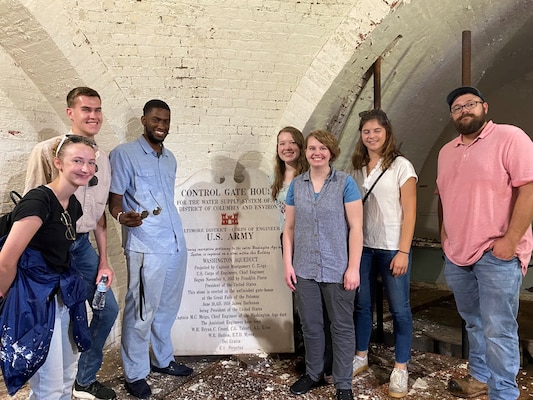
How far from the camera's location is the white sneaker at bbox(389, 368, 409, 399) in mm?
2584

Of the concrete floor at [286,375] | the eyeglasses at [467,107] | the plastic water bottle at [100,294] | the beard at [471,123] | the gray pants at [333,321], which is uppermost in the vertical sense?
the eyeglasses at [467,107]

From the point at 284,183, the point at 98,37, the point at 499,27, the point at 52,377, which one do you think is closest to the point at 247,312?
the point at 284,183

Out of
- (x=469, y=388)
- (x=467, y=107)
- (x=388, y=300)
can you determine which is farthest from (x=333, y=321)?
(x=467, y=107)

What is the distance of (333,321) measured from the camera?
2.40m

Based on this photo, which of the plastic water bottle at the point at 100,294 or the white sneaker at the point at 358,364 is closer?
the plastic water bottle at the point at 100,294

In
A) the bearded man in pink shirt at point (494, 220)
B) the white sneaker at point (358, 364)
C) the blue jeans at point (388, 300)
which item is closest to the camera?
the bearded man in pink shirt at point (494, 220)

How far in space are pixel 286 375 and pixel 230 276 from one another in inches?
32.0

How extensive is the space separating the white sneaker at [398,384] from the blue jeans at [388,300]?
0.27 feet

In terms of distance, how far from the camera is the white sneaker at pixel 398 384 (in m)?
2.58

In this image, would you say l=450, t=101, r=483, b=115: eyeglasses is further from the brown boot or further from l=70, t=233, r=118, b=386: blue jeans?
l=70, t=233, r=118, b=386: blue jeans

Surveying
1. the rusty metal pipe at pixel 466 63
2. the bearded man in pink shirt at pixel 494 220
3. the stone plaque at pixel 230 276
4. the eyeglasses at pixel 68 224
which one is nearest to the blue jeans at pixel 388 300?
the bearded man in pink shirt at pixel 494 220

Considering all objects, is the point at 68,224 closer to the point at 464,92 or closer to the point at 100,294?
the point at 100,294

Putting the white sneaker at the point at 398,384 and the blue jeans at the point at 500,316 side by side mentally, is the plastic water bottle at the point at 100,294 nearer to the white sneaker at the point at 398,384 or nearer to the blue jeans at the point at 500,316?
the white sneaker at the point at 398,384

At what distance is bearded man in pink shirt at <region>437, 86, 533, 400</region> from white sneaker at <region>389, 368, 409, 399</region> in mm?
539
